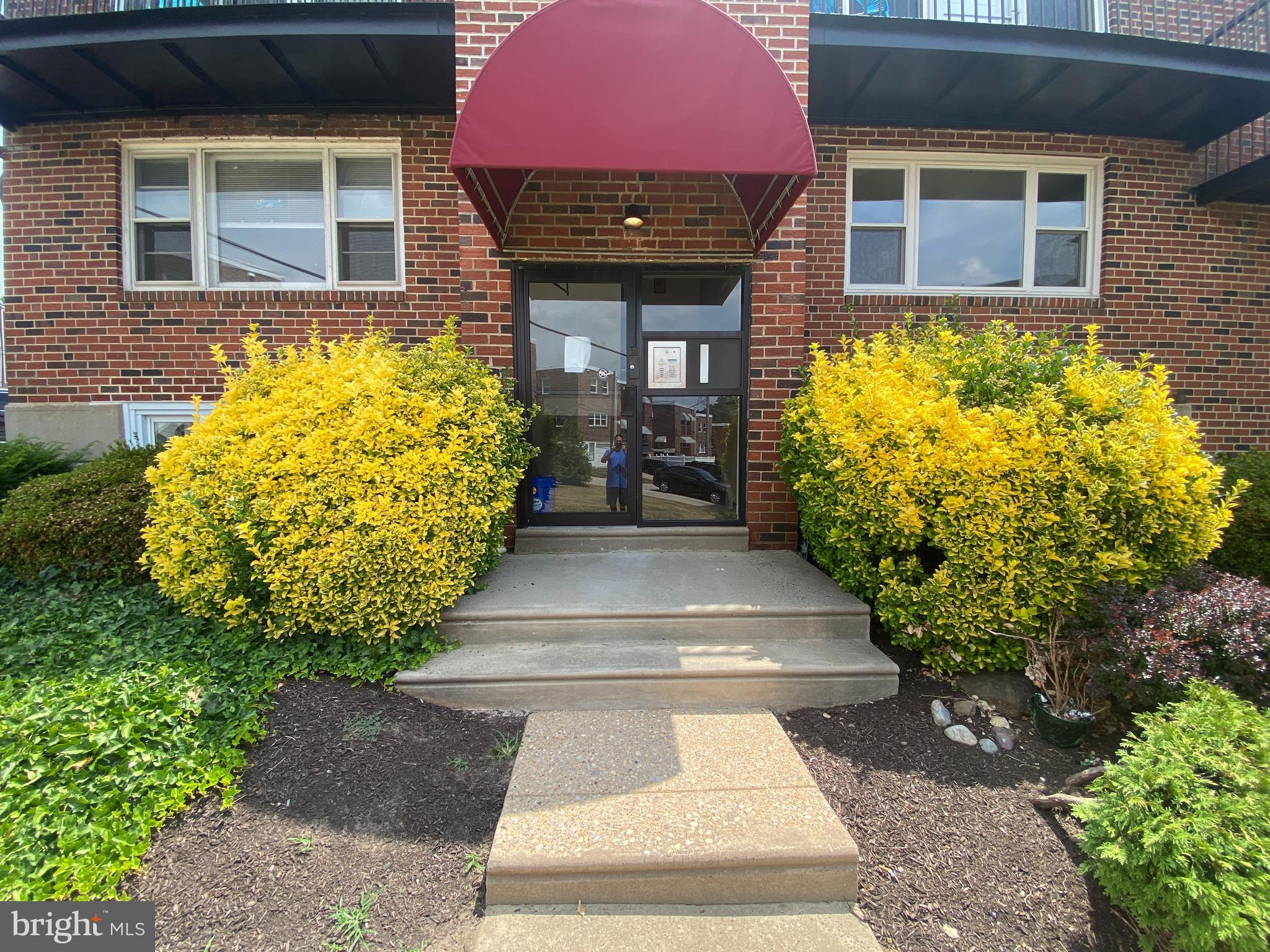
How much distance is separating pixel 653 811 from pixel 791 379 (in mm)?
3397

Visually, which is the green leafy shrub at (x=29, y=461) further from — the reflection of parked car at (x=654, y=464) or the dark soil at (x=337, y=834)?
the reflection of parked car at (x=654, y=464)

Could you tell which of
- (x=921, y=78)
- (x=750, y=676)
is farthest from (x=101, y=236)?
(x=921, y=78)

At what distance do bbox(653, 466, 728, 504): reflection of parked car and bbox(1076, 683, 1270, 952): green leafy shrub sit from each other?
3014 millimetres

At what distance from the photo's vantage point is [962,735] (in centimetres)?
262

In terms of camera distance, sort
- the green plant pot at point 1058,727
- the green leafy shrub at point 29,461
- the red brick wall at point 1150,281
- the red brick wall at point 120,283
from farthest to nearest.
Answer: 1. the red brick wall at point 1150,281
2. the red brick wall at point 120,283
3. the green leafy shrub at point 29,461
4. the green plant pot at point 1058,727

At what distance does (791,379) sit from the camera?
450 cm

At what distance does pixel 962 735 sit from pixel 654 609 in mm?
1622

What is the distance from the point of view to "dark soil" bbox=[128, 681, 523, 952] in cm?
176

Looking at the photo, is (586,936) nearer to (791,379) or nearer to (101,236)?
(791,379)

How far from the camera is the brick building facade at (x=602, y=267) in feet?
14.5

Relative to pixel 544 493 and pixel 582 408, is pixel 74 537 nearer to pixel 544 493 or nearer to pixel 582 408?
pixel 544 493

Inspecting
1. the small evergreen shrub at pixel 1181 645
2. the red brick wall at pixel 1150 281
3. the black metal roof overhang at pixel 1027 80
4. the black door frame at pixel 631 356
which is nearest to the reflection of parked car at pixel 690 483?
the black door frame at pixel 631 356

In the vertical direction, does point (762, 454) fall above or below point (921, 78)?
below

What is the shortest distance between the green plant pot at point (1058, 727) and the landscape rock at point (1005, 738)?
0.13 metres
